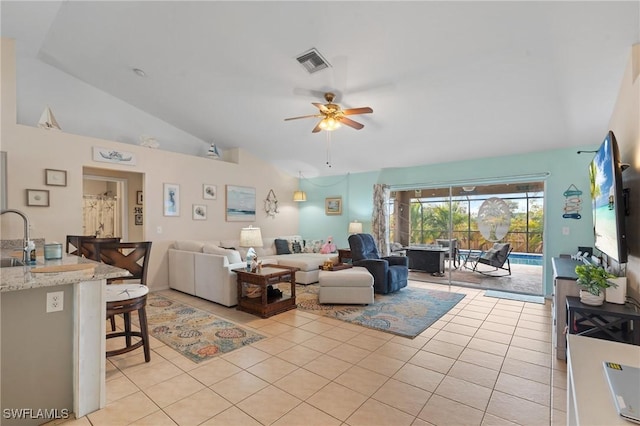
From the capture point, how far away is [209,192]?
615 cm

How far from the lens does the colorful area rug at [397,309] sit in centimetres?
353

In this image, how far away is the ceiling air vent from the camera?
326 centimetres

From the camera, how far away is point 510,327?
356 cm

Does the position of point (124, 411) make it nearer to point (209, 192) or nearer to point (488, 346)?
point (488, 346)

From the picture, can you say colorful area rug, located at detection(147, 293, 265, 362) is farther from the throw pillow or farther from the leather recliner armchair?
the throw pillow

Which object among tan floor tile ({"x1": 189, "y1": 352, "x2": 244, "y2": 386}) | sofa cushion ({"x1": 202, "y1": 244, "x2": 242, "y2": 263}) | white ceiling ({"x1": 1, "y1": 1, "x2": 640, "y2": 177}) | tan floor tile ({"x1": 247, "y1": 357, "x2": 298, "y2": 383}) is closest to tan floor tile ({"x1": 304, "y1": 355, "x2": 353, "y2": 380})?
tan floor tile ({"x1": 247, "y1": 357, "x2": 298, "y2": 383})

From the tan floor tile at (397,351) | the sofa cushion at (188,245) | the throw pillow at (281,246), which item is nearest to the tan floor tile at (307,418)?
the tan floor tile at (397,351)

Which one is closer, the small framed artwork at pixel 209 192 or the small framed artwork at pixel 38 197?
the small framed artwork at pixel 38 197

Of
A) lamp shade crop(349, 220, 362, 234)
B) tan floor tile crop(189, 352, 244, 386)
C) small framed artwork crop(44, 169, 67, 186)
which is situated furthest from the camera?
lamp shade crop(349, 220, 362, 234)

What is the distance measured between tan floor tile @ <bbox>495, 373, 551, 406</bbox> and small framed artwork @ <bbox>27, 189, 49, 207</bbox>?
18.6ft

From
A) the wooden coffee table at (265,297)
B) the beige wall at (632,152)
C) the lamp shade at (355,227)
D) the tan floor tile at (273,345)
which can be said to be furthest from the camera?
the lamp shade at (355,227)

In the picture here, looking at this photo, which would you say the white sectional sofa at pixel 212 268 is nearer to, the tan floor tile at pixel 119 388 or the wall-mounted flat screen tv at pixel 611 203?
the tan floor tile at pixel 119 388

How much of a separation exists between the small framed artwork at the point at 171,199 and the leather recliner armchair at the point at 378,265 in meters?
3.30

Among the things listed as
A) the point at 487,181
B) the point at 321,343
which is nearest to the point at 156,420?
the point at 321,343
